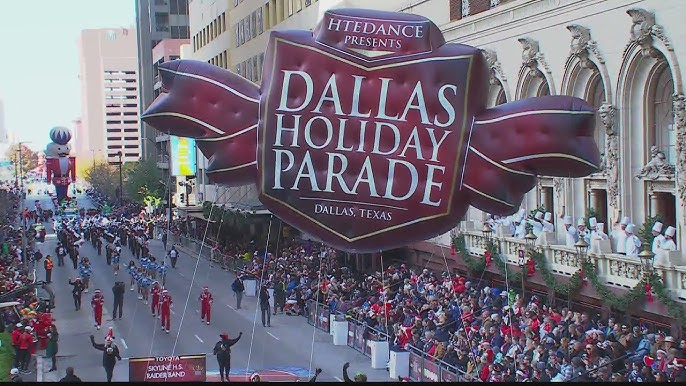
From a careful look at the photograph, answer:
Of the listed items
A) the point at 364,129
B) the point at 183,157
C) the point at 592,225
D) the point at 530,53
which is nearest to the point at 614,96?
the point at 592,225

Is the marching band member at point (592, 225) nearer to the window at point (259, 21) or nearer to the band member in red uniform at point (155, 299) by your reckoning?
the band member in red uniform at point (155, 299)

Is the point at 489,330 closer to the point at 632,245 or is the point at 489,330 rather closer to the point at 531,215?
the point at 632,245

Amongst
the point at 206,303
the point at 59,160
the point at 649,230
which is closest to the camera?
the point at 649,230

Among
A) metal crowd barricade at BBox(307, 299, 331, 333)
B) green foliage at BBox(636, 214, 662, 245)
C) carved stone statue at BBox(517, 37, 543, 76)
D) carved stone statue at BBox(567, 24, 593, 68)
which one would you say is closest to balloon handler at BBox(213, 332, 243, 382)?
metal crowd barricade at BBox(307, 299, 331, 333)

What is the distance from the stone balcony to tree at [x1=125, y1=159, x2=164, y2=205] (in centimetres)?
5330

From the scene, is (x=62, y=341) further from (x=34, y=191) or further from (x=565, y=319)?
(x=34, y=191)

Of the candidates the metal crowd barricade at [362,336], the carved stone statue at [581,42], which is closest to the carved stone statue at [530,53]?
the carved stone statue at [581,42]

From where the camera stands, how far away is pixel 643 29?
21875 mm

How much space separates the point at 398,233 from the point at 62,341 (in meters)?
17.1

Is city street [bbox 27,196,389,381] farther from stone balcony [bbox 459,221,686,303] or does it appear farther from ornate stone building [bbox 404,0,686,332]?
ornate stone building [bbox 404,0,686,332]

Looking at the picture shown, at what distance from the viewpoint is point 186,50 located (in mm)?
81500

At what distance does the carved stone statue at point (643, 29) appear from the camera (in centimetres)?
2173

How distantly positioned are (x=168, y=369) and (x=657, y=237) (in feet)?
32.4

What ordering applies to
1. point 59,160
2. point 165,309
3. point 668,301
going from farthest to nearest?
point 59,160 → point 165,309 → point 668,301
